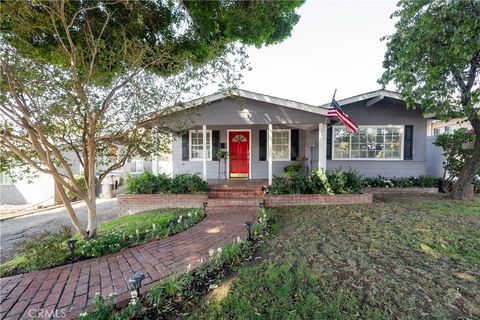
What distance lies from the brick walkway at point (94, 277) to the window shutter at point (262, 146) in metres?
5.48

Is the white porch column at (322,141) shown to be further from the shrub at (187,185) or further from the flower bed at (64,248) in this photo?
the flower bed at (64,248)

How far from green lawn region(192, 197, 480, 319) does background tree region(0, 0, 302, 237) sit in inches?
143

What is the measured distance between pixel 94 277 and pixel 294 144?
8.34m

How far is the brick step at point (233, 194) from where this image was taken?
704 centimetres

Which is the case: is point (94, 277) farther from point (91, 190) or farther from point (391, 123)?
point (391, 123)

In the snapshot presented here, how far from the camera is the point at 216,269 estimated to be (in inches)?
118

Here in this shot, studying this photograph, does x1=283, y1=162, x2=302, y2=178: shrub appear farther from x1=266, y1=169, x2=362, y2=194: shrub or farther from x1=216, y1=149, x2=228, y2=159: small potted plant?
x1=216, y1=149, x2=228, y2=159: small potted plant

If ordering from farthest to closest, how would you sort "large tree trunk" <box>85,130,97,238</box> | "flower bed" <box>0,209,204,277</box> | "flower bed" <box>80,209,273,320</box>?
"large tree trunk" <box>85,130,97,238</box> < "flower bed" <box>0,209,204,277</box> < "flower bed" <box>80,209,273,320</box>

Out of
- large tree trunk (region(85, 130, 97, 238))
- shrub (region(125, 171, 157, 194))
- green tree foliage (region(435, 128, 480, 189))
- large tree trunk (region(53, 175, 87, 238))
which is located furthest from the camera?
green tree foliage (region(435, 128, 480, 189))

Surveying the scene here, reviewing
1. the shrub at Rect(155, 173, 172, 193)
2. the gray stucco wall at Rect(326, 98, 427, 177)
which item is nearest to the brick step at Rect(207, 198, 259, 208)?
the shrub at Rect(155, 173, 172, 193)

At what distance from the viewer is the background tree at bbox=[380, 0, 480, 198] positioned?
5.29 meters

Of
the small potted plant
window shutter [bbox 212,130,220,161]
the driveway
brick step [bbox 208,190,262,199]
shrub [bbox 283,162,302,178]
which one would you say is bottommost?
the driveway

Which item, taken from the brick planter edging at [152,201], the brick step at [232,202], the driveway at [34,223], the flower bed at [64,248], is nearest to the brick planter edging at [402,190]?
the brick step at [232,202]

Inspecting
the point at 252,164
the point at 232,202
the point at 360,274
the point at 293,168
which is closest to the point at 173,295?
the point at 360,274
